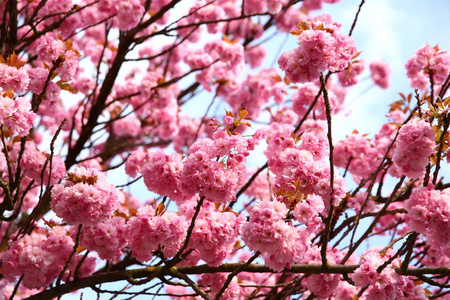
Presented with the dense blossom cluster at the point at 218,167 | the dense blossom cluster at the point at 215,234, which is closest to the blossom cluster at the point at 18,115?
the dense blossom cluster at the point at 218,167

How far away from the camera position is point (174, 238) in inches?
109

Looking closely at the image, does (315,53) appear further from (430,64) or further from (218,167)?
(430,64)

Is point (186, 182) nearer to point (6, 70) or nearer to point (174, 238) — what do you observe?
point (174, 238)

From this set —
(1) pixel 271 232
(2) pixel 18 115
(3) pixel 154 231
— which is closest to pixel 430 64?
(1) pixel 271 232

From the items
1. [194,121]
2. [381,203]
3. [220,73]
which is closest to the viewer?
[381,203]

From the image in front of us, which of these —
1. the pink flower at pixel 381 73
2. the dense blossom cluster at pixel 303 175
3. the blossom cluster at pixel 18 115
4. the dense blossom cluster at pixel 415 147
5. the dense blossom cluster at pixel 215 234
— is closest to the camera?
the dense blossom cluster at pixel 415 147

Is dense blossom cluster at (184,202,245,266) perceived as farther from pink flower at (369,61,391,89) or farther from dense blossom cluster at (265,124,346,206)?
pink flower at (369,61,391,89)

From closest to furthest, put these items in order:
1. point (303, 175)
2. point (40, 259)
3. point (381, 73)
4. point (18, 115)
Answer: point (303, 175) < point (18, 115) < point (40, 259) < point (381, 73)

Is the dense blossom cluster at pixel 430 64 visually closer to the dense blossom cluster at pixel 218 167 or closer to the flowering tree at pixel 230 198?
the flowering tree at pixel 230 198

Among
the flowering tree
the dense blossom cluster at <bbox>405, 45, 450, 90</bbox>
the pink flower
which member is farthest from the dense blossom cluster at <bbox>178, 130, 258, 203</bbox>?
the pink flower

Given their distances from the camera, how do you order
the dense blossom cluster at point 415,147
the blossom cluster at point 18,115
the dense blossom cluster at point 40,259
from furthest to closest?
the dense blossom cluster at point 40,259 < the blossom cluster at point 18,115 < the dense blossom cluster at point 415,147

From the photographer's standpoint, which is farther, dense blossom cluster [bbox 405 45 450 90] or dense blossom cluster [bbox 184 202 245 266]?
dense blossom cluster [bbox 405 45 450 90]

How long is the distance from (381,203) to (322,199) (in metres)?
1.79

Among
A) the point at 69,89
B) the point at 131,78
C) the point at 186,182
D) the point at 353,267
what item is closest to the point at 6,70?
the point at 69,89
